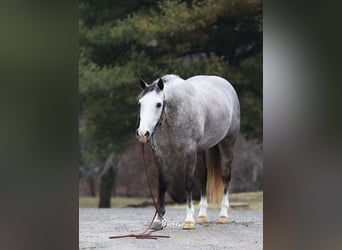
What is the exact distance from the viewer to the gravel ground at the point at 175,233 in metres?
4.97

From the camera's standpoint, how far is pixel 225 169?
20.6 feet

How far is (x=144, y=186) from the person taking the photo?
451 inches

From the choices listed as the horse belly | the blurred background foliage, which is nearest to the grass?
the blurred background foliage

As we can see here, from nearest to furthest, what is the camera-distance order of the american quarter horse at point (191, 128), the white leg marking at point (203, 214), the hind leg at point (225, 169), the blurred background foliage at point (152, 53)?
the american quarter horse at point (191, 128) < the white leg marking at point (203, 214) < the hind leg at point (225, 169) < the blurred background foliage at point (152, 53)

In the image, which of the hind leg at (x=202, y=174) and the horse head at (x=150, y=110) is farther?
the hind leg at (x=202, y=174)

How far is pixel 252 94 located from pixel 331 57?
705 centimetres

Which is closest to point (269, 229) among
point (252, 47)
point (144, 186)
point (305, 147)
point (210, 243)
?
point (305, 147)

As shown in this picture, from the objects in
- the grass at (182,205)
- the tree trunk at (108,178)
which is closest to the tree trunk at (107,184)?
the tree trunk at (108,178)

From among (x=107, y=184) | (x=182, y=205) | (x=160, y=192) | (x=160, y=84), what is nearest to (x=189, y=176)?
(x=160, y=192)

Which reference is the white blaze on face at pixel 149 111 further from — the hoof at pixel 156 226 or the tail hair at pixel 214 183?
the tail hair at pixel 214 183

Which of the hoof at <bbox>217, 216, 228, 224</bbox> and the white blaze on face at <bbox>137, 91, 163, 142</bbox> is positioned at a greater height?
the white blaze on face at <bbox>137, 91, 163, 142</bbox>

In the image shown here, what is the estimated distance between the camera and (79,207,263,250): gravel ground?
4.97m

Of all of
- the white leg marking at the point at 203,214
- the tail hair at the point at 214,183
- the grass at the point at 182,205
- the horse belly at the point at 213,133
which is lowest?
the grass at the point at 182,205

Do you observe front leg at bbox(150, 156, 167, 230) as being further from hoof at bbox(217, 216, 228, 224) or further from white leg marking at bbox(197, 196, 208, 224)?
hoof at bbox(217, 216, 228, 224)
